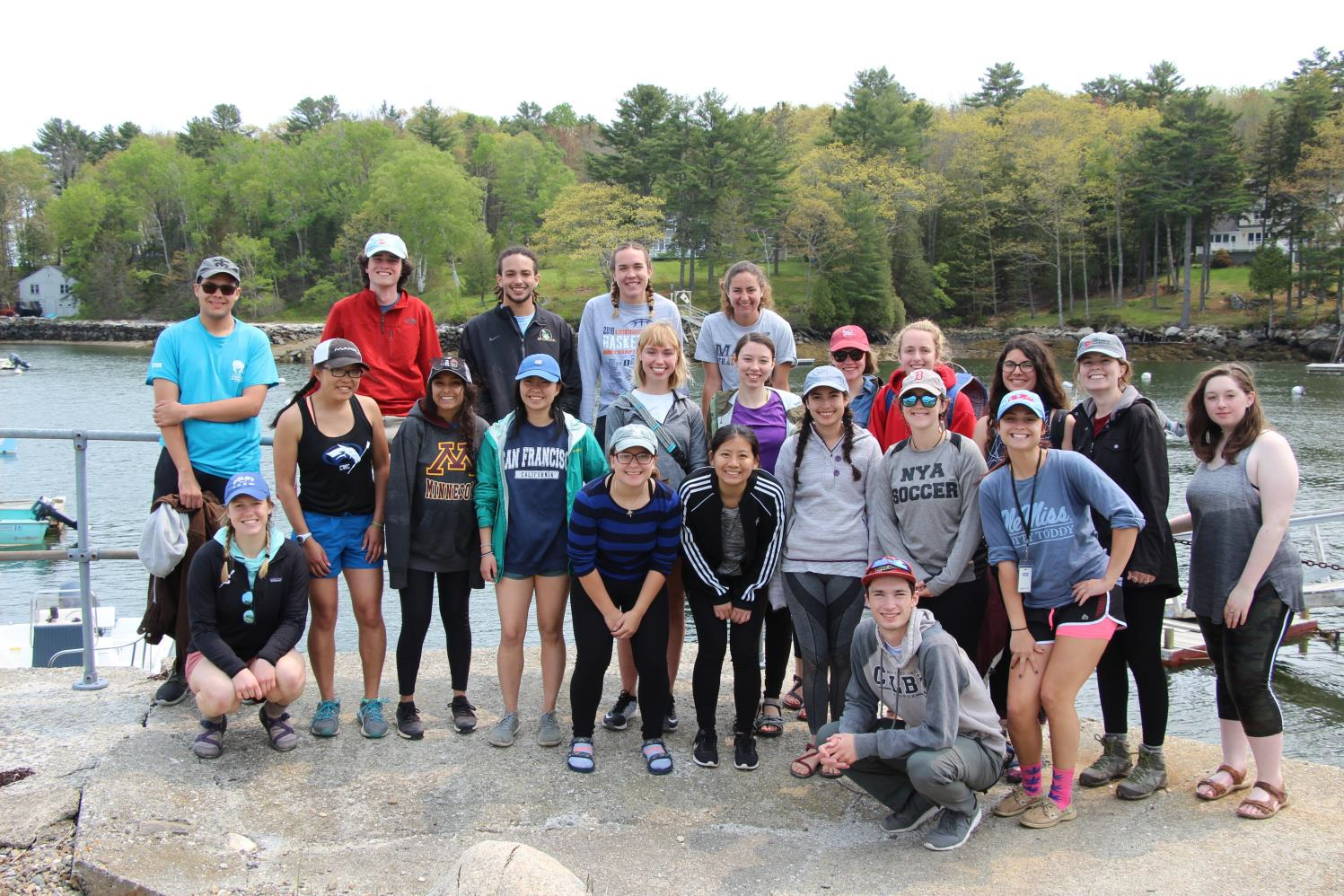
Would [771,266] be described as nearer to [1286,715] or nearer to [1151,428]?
[1286,715]

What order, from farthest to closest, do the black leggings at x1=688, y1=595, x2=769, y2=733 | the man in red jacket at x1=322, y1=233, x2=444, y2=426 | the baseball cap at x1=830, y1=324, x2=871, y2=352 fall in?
1. the man in red jacket at x1=322, y1=233, x2=444, y2=426
2. the baseball cap at x1=830, y1=324, x2=871, y2=352
3. the black leggings at x1=688, y1=595, x2=769, y2=733

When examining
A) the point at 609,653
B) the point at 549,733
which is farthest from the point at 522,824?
the point at 609,653

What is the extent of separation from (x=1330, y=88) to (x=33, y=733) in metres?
74.3

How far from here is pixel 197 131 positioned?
337 ft

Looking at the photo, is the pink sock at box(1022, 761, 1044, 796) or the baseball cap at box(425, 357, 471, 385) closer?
the pink sock at box(1022, 761, 1044, 796)

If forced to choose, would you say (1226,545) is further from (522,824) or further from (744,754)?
(522,824)

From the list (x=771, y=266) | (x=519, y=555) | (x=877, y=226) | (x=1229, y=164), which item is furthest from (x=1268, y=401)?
(x=519, y=555)

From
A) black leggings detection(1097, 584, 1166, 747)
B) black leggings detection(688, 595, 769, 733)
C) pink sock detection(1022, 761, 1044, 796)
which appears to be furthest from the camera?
black leggings detection(688, 595, 769, 733)

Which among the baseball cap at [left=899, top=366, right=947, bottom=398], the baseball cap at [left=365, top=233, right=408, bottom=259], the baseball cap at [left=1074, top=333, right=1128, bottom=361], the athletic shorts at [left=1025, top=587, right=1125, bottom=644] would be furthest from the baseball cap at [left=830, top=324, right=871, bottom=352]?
the baseball cap at [left=365, top=233, right=408, bottom=259]

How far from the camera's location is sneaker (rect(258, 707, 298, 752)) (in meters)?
4.63

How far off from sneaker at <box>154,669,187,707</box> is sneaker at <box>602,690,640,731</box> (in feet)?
7.17

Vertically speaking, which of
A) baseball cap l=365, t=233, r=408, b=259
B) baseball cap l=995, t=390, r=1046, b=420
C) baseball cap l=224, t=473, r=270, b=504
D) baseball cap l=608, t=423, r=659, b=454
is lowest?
baseball cap l=224, t=473, r=270, b=504

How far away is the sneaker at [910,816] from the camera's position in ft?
13.4

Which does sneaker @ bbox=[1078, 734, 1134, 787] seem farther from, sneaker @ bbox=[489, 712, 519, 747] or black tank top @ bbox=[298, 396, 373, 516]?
black tank top @ bbox=[298, 396, 373, 516]
